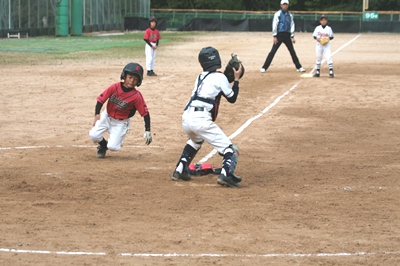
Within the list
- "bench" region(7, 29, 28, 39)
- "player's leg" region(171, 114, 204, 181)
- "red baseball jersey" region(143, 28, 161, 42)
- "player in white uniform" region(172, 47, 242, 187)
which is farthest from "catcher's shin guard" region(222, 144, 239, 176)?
"bench" region(7, 29, 28, 39)

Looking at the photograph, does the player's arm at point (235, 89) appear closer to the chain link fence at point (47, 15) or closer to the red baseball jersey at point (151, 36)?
the red baseball jersey at point (151, 36)

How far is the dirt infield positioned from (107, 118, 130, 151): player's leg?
237mm

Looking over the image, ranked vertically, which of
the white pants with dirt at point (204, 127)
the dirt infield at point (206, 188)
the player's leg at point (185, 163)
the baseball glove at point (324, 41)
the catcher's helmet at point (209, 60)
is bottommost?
the dirt infield at point (206, 188)

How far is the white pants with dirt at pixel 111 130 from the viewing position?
1209cm

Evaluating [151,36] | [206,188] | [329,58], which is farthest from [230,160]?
[151,36]

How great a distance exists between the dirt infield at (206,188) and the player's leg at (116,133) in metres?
0.24

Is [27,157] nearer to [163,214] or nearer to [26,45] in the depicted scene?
[163,214]

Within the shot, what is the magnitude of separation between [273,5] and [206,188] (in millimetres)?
74454

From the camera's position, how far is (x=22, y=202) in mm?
9086

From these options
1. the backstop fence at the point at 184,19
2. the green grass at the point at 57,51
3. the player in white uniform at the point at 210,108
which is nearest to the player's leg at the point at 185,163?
the player in white uniform at the point at 210,108

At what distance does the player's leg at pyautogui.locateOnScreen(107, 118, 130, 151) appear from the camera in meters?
12.1

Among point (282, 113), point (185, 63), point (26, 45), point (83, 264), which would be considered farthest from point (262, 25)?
point (83, 264)

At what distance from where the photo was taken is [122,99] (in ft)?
39.2

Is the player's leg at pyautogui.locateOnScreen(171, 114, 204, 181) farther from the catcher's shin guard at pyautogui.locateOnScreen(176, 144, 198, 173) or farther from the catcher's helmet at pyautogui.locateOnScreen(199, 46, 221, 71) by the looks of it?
the catcher's helmet at pyautogui.locateOnScreen(199, 46, 221, 71)
